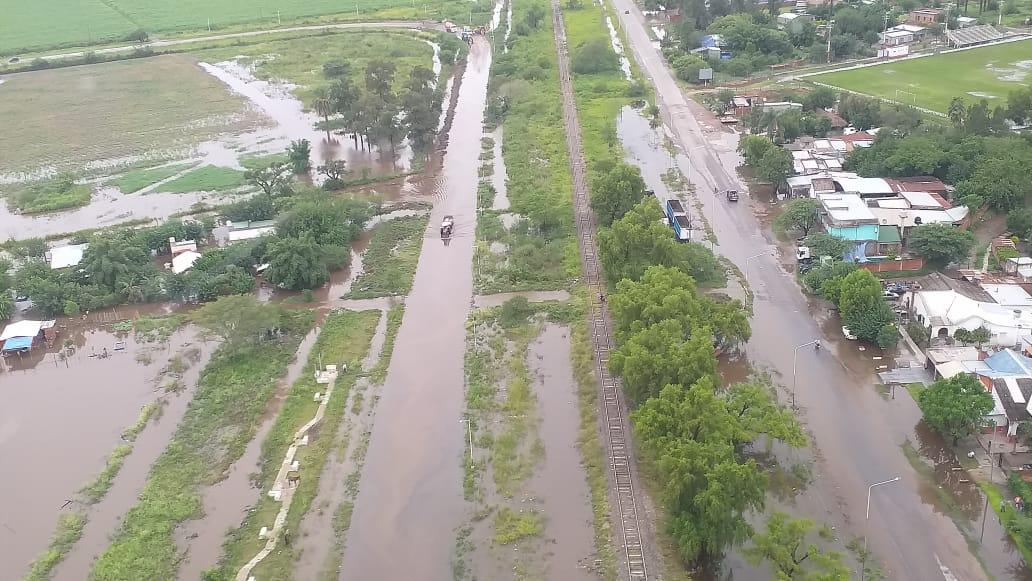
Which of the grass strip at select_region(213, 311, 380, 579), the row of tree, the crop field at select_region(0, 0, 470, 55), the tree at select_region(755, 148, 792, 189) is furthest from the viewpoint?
the crop field at select_region(0, 0, 470, 55)

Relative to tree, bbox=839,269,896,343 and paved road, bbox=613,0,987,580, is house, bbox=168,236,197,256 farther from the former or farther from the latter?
tree, bbox=839,269,896,343

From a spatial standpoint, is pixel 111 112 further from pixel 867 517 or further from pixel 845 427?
pixel 867 517

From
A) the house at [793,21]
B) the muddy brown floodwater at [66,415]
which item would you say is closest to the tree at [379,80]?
the muddy brown floodwater at [66,415]

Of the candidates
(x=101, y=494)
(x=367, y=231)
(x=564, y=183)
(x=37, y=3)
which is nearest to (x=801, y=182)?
(x=564, y=183)

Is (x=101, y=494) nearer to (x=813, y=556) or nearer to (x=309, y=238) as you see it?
(x=309, y=238)

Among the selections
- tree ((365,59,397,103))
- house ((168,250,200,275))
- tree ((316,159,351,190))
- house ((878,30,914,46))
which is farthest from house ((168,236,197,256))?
house ((878,30,914,46))
